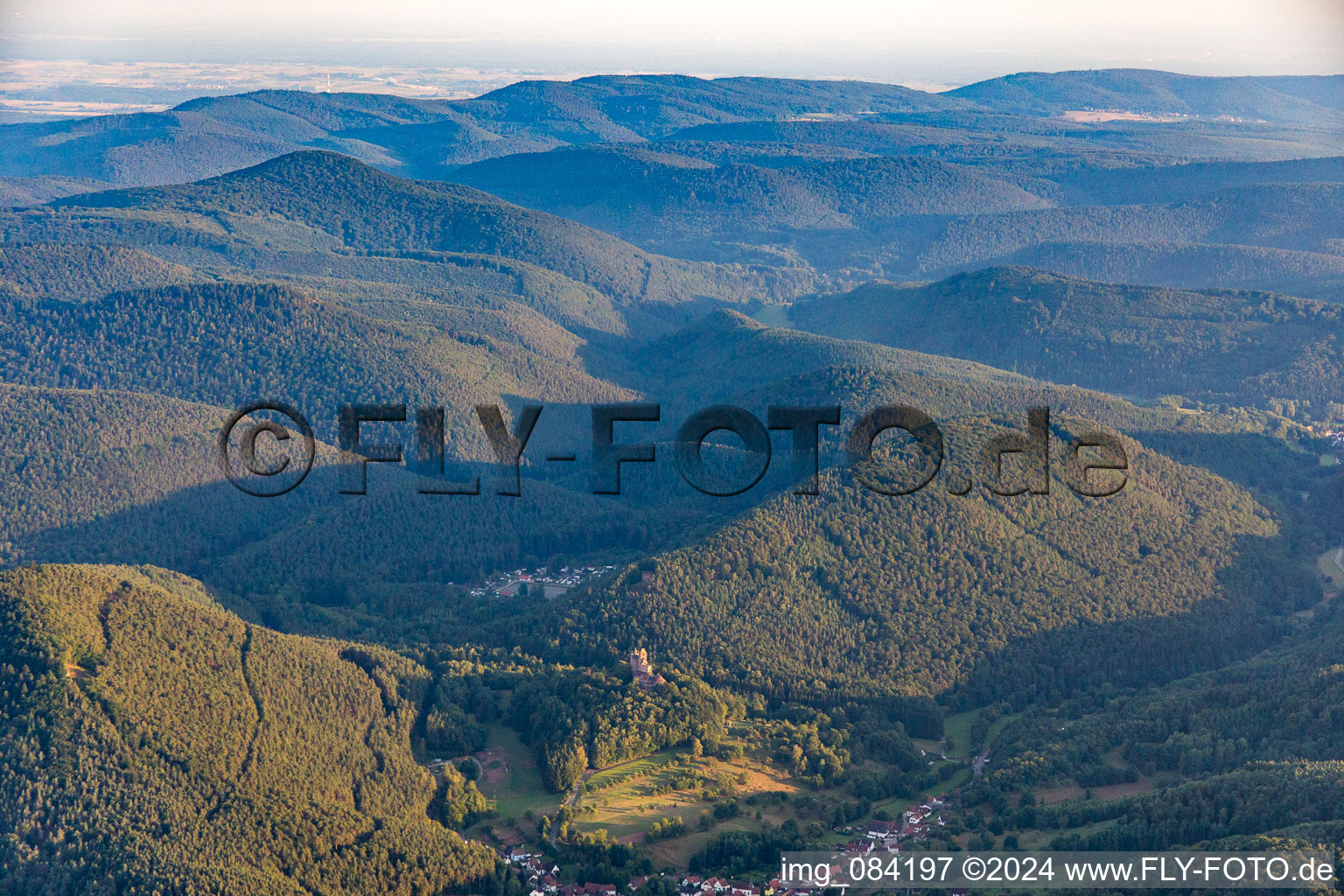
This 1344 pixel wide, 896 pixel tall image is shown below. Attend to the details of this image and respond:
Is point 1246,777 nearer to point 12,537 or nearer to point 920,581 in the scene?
point 920,581

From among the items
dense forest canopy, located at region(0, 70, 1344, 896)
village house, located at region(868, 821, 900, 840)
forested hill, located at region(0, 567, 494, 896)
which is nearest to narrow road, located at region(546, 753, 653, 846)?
dense forest canopy, located at region(0, 70, 1344, 896)

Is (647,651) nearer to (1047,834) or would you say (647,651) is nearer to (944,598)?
(944,598)

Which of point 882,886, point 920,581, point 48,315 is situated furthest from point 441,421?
point 882,886

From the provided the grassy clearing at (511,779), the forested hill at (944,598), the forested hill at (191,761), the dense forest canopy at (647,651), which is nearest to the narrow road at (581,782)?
the dense forest canopy at (647,651)

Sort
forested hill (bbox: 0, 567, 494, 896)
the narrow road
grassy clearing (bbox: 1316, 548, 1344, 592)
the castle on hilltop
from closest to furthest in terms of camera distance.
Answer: forested hill (bbox: 0, 567, 494, 896), the narrow road, the castle on hilltop, grassy clearing (bbox: 1316, 548, 1344, 592)

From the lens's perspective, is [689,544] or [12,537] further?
[12,537]

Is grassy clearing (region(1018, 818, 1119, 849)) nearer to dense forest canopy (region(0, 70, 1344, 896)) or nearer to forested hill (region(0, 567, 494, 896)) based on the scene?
dense forest canopy (region(0, 70, 1344, 896))
